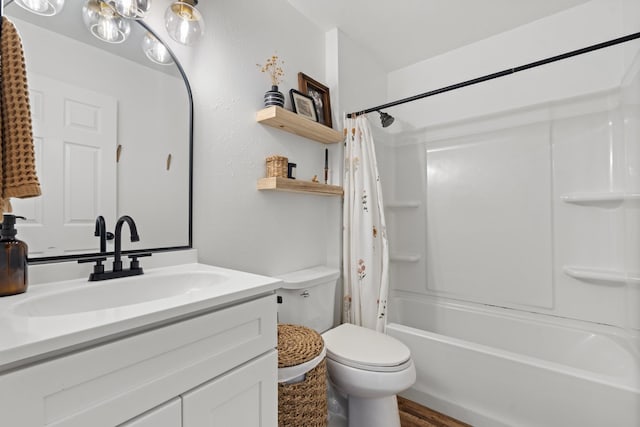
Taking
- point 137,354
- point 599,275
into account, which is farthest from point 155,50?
point 599,275

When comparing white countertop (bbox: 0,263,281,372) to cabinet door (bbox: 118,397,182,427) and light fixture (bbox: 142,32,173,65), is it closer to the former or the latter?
cabinet door (bbox: 118,397,182,427)

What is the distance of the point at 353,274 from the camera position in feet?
6.40

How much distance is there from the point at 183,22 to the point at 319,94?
94 centimetres

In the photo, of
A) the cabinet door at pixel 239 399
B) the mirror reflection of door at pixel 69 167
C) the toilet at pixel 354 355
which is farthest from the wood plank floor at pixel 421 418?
the mirror reflection of door at pixel 69 167

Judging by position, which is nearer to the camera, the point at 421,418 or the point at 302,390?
the point at 302,390

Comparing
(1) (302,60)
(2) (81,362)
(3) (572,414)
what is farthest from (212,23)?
(3) (572,414)

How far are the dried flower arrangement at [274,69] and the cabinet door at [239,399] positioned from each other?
1.40 metres

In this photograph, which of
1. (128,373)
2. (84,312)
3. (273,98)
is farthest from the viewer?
(273,98)

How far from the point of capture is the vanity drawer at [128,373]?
50 cm

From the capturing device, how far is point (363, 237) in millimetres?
1929

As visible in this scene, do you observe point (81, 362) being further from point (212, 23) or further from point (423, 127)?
point (423, 127)

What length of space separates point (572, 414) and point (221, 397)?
4.89 feet

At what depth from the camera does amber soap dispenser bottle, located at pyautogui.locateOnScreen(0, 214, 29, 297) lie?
754mm

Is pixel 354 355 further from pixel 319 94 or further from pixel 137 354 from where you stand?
pixel 319 94
